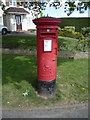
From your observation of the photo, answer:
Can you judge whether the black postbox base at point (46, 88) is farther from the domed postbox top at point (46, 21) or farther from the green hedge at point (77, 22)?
the green hedge at point (77, 22)

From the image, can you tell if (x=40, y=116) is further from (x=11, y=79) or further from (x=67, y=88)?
(x=11, y=79)

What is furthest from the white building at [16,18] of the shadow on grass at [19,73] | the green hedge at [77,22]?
the shadow on grass at [19,73]

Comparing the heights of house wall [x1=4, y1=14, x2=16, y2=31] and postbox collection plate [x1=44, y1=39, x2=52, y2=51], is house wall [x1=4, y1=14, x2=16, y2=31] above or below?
above

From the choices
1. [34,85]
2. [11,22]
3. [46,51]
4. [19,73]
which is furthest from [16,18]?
[46,51]

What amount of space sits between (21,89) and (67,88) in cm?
130

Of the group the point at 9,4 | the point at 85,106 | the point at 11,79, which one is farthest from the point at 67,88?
the point at 9,4

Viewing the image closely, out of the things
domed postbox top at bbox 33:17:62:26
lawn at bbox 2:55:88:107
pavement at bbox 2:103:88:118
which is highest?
domed postbox top at bbox 33:17:62:26

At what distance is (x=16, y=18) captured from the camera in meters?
20.7

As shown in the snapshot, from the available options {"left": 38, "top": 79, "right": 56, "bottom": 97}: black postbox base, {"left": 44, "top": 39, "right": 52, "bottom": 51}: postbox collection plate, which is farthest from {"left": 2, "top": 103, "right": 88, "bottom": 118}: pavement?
{"left": 44, "top": 39, "right": 52, "bottom": 51}: postbox collection plate

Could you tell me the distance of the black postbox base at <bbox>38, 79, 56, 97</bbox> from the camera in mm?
3583

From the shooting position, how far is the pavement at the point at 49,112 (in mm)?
3049

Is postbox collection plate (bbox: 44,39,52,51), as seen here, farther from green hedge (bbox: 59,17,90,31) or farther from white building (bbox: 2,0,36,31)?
green hedge (bbox: 59,17,90,31)

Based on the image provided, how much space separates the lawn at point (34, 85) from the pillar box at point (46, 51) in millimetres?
294

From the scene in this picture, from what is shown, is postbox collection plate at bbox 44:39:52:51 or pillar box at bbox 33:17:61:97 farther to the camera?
postbox collection plate at bbox 44:39:52:51
